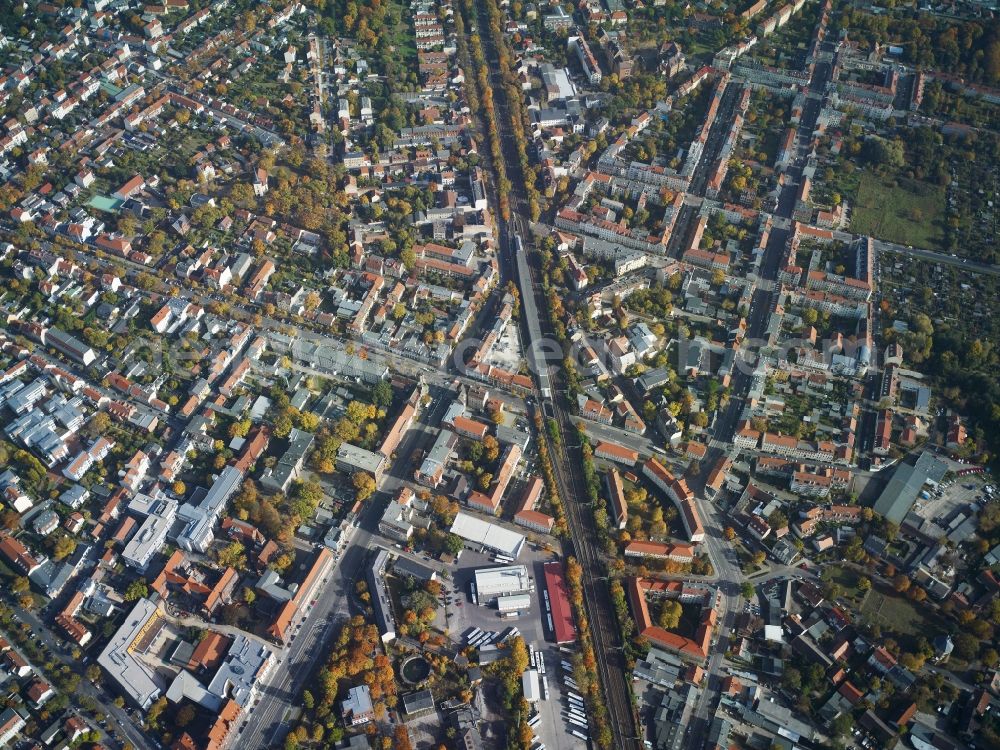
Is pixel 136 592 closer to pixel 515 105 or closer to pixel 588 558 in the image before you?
pixel 588 558

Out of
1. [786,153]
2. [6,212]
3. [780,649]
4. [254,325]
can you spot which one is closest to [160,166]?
[6,212]

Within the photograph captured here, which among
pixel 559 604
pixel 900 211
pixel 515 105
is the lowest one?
pixel 559 604

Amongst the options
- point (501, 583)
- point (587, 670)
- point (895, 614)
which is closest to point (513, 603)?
point (501, 583)

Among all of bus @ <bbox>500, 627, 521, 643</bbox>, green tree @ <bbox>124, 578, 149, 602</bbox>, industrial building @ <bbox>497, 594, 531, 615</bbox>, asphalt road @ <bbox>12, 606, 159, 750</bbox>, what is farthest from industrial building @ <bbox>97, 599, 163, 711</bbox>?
industrial building @ <bbox>497, 594, 531, 615</bbox>

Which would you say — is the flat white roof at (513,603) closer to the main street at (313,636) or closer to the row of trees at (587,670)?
the row of trees at (587,670)

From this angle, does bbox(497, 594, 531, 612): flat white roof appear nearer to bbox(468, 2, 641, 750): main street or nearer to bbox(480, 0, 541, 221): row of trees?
bbox(468, 2, 641, 750): main street

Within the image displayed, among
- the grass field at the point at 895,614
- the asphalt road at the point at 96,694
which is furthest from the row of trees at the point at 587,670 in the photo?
the asphalt road at the point at 96,694
